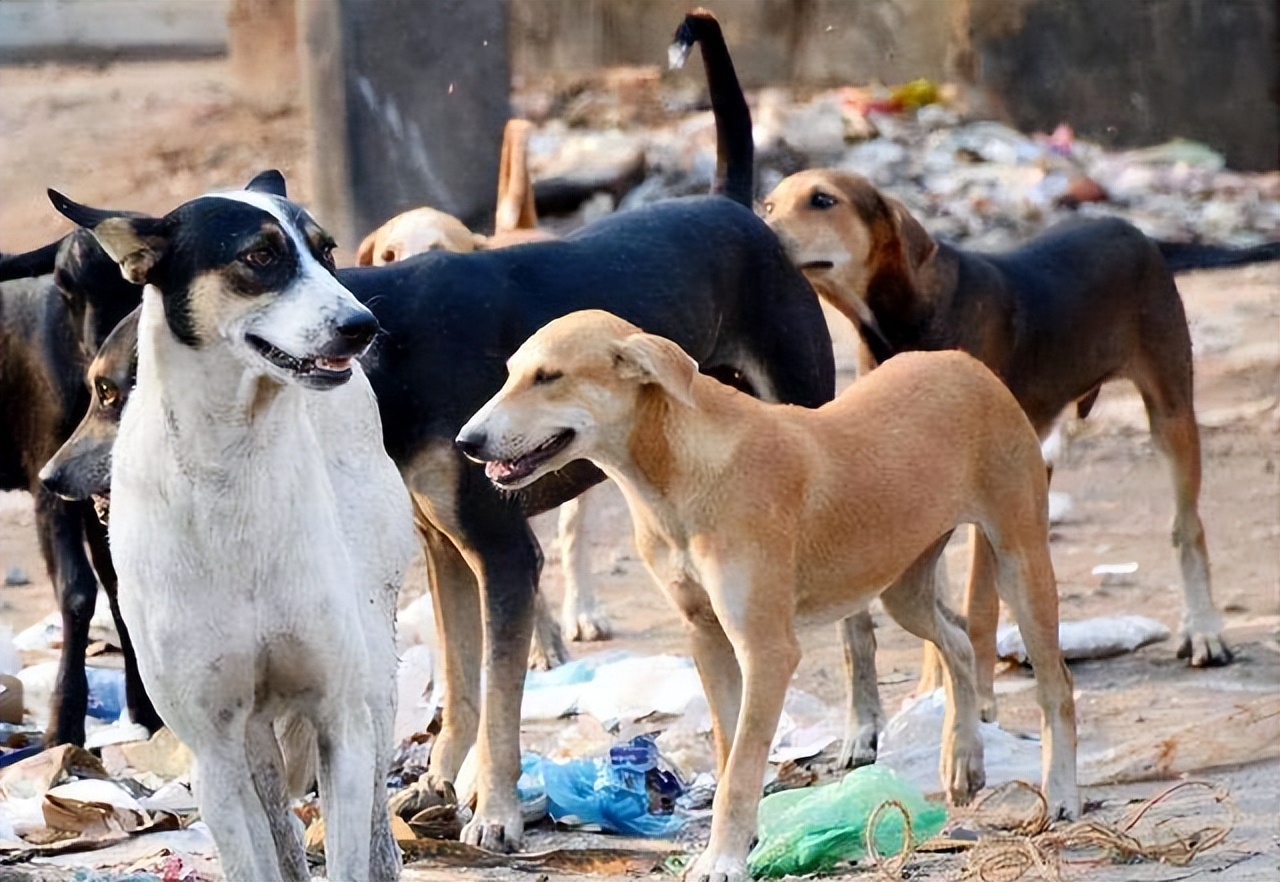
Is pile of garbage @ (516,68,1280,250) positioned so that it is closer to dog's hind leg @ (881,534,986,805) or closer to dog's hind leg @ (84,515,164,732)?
dog's hind leg @ (84,515,164,732)

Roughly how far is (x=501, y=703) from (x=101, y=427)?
1.14m

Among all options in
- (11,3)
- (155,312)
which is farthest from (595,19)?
(155,312)

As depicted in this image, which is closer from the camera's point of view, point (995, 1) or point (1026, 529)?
point (1026, 529)

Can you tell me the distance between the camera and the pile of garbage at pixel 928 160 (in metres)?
12.8

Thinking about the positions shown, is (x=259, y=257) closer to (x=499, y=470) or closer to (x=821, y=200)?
(x=499, y=470)

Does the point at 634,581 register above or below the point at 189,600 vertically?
below

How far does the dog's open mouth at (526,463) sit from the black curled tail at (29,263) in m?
1.59

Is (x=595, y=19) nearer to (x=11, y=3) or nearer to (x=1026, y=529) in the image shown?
(x=11, y=3)

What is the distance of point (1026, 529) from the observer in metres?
5.60

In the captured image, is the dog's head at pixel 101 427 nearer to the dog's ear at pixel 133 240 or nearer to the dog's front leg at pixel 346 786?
the dog's ear at pixel 133 240

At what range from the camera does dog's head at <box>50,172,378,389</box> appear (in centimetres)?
397

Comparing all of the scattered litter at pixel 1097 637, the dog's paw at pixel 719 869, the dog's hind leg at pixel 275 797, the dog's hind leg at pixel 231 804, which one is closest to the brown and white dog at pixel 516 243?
the scattered litter at pixel 1097 637

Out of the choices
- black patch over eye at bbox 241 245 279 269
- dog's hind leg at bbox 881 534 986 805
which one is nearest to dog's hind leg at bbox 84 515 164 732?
dog's hind leg at bbox 881 534 986 805

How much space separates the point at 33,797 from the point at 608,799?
55.8 inches
